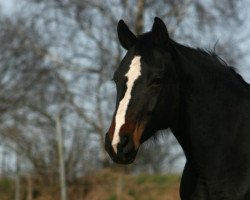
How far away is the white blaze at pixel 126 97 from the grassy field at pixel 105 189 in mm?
13011

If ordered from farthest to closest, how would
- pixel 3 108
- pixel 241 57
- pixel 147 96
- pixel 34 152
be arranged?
1. pixel 241 57
2. pixel 3 108
3. pixel 34 152
4. pixel 147 96

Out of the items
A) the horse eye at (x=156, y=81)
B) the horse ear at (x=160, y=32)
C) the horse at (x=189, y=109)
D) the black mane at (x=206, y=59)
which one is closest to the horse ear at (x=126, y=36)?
the horse at (x=189, y=109)

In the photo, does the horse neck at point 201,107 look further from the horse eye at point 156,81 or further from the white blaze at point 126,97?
the white blaze at point 126,97

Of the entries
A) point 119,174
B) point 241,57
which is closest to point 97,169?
point 119,174

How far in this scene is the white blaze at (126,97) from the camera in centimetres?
463

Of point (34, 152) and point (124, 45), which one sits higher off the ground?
point (34, 152)

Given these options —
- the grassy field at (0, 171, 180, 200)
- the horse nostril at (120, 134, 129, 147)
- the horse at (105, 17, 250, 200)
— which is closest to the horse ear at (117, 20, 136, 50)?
the horse at (105, 17, 250, 200)

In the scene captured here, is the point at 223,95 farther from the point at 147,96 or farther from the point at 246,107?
the point at 147,96

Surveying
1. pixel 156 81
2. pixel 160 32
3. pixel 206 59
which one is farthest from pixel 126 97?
pixel 206 59

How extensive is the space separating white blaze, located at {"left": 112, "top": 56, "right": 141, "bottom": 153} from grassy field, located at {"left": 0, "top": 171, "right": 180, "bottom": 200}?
42.7ft

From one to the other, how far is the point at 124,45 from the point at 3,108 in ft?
44.8

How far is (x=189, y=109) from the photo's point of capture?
5250 millimetres

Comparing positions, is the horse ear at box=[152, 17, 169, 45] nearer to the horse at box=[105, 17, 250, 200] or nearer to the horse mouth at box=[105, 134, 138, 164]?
the horse at box=[105, 17, 250, 200]

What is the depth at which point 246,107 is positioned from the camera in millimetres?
5348
